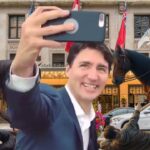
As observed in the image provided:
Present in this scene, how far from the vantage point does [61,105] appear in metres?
1.97

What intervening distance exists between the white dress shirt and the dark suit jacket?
0.02 metres

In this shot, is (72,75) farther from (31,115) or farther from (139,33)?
(139,33)

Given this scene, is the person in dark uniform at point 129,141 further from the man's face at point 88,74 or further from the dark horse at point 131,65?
the man's face at point 88,74

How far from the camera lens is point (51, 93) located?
6.41ft

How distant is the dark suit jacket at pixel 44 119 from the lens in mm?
1687

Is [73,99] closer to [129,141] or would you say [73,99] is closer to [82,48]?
[82,48]

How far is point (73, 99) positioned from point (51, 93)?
0.14 m

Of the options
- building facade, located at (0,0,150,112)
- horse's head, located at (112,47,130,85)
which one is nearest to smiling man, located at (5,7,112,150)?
horse's head, located at (112,47,130,85)

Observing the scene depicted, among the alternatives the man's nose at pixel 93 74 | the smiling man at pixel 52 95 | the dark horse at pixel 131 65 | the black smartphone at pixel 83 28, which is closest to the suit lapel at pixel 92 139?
the smiling man at pixel 52 95

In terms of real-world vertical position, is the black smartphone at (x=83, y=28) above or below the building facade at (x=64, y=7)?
below

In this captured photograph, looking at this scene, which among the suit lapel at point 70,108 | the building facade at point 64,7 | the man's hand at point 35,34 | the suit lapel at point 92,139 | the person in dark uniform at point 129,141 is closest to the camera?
Result: the man's hand at point 35,34

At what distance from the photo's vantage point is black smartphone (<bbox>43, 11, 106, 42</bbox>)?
1635 mm

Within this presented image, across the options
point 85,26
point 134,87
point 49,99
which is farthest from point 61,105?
point 134,87

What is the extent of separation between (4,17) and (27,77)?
29902 millimetres
